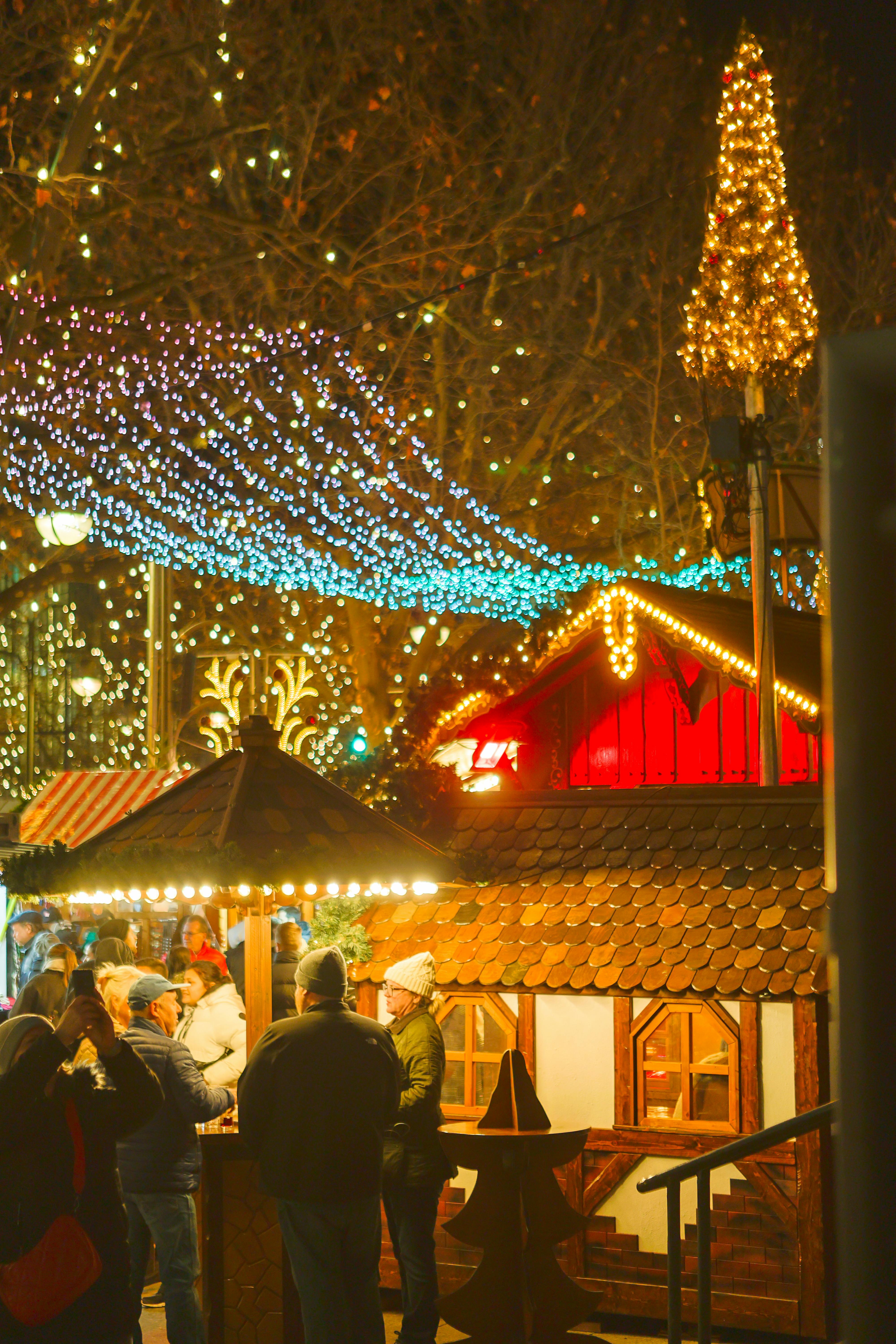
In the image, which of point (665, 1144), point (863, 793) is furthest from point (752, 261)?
point (863, 793)

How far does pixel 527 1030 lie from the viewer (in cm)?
845

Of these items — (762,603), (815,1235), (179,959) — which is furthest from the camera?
(179,959)

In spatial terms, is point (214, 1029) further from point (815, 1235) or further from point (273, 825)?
point (815, 1235)

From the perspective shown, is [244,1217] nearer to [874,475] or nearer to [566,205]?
[874,475]

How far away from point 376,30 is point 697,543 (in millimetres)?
8104

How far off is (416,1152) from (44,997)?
2560 millimetres

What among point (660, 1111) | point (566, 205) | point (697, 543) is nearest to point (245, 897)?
point (660, 1111)

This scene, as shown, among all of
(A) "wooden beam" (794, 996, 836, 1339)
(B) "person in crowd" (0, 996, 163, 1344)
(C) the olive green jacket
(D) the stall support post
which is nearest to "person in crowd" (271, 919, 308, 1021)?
(D) the stall support post

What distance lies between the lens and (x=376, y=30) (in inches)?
725

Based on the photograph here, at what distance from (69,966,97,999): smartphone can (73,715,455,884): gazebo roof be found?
5.17ft

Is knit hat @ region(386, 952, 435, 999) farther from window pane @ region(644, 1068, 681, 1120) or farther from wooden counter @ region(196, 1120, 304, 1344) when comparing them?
window pane @ region(644, 1068, 681, 1120)

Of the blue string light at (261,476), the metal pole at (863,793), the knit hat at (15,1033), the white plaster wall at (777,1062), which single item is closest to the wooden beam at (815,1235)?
the white plaster wall at (777,1062)

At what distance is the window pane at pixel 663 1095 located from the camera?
26.5 feet

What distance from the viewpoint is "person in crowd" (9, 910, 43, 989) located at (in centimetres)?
1252
